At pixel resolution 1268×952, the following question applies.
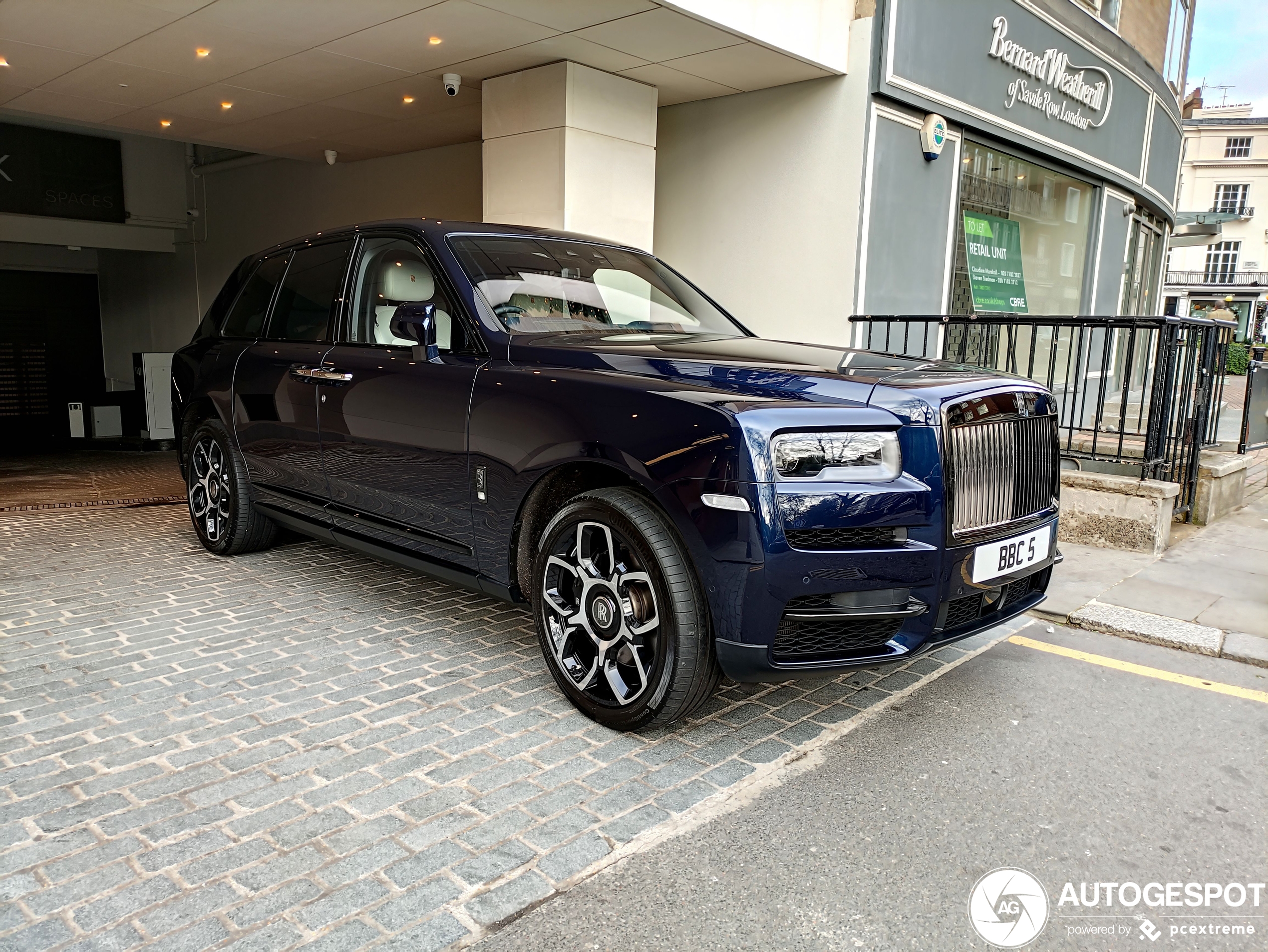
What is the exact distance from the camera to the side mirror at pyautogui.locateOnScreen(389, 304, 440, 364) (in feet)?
12.1

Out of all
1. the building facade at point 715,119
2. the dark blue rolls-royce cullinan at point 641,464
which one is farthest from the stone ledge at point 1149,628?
the building facade at point 715,119

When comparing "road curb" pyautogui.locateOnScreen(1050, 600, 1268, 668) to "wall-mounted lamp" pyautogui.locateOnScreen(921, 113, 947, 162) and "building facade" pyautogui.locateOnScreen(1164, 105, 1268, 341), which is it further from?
"building facade" pyautogui.locateOnScreen(1164, 105, 1268, 341)

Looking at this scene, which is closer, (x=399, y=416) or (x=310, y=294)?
(x=399, y=416)

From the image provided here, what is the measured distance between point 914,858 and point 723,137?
7498 mm

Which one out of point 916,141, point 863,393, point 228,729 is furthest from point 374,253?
point 916,141

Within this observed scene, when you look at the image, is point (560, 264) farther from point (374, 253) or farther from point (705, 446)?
point (705, 446)

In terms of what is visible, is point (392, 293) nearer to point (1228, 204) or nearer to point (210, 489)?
point (210, 489)

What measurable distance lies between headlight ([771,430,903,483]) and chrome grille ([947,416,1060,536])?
0.77 feet

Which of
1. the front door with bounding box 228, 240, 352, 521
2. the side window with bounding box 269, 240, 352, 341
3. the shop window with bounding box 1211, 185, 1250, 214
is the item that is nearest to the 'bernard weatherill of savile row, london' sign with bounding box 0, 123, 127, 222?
the front door with bounding box 228, 240, 352, 521

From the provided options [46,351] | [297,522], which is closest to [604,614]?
[297,522]

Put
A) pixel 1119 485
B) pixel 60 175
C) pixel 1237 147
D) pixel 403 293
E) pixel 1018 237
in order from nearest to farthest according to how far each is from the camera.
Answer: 1. pixel 403 293
2. pixel 1119 485
3. pixel 1018 237
4. pixel 60 175
5. pixel 1237 147

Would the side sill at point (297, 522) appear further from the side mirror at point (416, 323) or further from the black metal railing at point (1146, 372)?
the black metal railing at point (1146, 372)

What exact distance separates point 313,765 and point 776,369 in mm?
2063

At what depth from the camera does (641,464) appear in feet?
9.91
